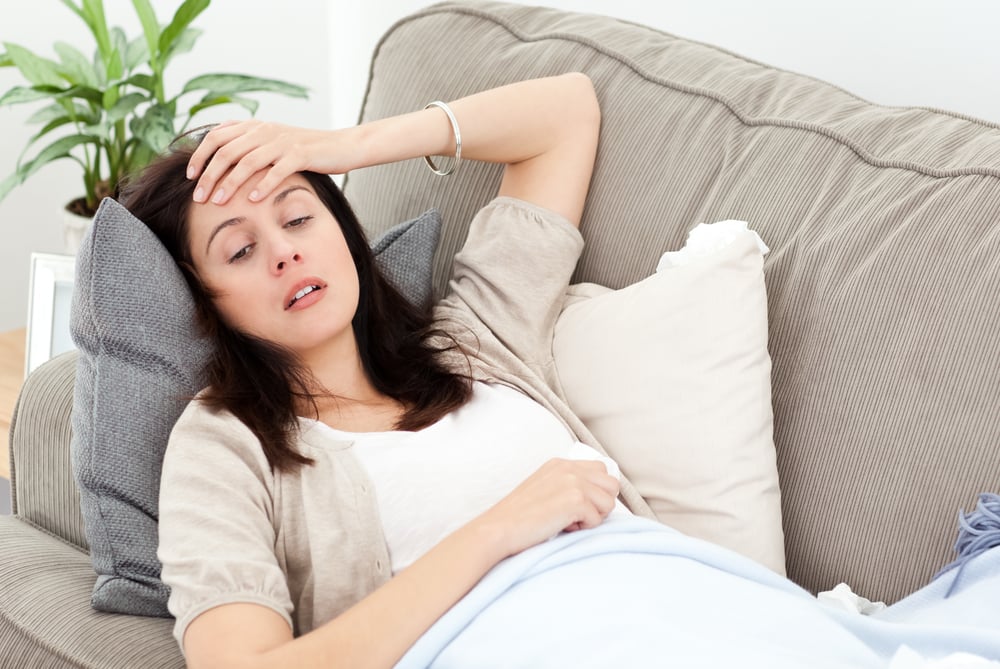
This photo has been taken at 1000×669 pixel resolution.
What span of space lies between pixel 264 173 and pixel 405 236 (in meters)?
0.26

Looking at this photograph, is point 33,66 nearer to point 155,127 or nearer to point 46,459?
point 155,127

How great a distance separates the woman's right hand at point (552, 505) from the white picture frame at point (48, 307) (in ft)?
3.73

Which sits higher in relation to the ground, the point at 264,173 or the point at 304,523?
the point at 264,173

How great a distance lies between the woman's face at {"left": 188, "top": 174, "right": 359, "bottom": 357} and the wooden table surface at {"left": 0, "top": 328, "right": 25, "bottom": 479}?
68cm

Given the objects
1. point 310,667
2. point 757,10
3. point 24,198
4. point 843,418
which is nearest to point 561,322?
point 843,418

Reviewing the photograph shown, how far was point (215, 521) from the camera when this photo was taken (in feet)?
3.52

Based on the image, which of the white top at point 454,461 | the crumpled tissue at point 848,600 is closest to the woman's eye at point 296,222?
the white top at point 454,461

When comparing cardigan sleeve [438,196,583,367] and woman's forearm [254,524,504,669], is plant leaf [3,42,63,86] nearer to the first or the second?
cardigan sleeve [438,196,583,367]

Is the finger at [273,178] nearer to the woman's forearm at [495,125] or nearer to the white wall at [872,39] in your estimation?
the woman's forearm at [495,125]

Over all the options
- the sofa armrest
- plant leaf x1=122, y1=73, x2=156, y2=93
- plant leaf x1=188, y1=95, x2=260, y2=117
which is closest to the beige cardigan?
the sofa armrest

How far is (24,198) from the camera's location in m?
2.82

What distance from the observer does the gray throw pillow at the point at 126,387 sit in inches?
47.3

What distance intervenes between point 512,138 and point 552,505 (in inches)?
22.6

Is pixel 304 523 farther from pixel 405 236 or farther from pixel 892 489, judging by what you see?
pixel 892 489
